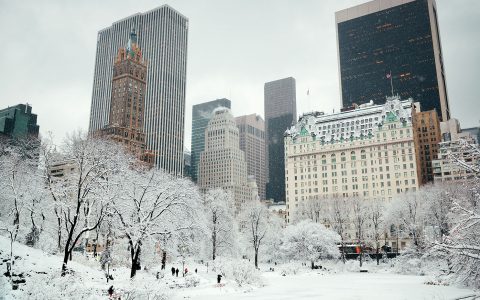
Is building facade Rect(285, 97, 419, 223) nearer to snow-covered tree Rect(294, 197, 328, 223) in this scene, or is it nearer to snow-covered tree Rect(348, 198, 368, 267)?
snow-covered tree Rect(294, 197, 328, 223)

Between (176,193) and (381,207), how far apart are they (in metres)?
73.0

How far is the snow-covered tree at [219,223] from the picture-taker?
236 feet

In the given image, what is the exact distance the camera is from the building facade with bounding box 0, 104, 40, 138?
118475mm

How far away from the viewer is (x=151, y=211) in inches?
1576

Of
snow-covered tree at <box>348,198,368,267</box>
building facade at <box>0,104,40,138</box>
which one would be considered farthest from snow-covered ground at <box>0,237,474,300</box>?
building facade at <box>0,104,40,138</box>

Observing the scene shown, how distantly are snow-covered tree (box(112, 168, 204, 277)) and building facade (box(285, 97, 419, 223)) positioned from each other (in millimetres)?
87929

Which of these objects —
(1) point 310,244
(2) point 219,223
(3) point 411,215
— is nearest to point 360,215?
(3) point 411,215

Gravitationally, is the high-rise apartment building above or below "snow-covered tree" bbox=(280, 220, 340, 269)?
above

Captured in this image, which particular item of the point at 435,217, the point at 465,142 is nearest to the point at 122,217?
the point at 465,142

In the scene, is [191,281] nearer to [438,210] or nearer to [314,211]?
[438,210]

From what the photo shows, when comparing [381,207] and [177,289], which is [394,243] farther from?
[177,289]

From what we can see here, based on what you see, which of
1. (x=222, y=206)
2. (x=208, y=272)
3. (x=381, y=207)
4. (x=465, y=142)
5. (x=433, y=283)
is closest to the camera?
(x=465, y=142)

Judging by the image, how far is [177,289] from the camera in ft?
131

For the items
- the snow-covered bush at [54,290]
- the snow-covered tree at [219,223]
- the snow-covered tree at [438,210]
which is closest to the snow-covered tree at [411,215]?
the snow-covered tree at [438,210]
